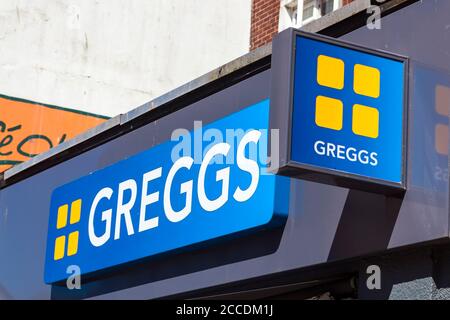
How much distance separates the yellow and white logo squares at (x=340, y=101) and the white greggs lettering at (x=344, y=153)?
14 centimetres

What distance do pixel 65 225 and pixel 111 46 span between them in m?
6.87

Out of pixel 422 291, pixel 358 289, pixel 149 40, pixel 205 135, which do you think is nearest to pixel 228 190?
pixel 205 135

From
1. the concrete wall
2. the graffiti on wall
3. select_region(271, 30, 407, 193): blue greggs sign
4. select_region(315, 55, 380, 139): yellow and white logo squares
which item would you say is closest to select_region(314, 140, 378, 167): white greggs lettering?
select_region(271, 30, 407, 193): blue greggs sign

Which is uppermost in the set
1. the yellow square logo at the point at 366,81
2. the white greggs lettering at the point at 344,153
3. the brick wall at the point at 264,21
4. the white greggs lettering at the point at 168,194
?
the brick wall at the point at 264,21

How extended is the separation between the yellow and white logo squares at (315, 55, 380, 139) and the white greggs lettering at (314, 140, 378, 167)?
14 cm

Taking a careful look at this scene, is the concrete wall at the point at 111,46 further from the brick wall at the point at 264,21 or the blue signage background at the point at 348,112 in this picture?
the blue signage background at the point at 348,112

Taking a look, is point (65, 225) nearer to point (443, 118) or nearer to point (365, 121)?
point (365, 121)

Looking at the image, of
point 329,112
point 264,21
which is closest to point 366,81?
point 329,112

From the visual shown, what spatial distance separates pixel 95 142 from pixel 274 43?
4.11m

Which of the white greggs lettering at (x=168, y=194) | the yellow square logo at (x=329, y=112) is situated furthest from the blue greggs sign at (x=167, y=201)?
the yellow square logo at (x=329, y=112)

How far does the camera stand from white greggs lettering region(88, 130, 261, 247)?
8.89 meters

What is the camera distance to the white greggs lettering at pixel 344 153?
7.37 meters

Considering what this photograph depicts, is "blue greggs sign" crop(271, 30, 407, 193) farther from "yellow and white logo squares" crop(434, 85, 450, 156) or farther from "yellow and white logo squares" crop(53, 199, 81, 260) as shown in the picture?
"yellow and white logo squares" crop(53, 199, 81, 260)

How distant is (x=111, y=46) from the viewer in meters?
17.5
